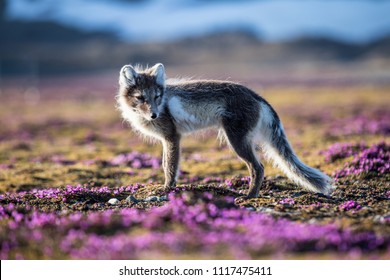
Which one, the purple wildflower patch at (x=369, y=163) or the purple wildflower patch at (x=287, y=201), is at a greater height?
the purple wildflower patch at (x=369, y=163)

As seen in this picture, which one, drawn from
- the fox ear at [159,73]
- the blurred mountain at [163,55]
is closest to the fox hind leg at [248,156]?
the fox ear at [159,73]

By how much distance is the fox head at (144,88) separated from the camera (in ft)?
32.8

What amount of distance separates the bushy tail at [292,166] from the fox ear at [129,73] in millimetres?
3393

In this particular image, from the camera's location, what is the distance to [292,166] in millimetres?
9758

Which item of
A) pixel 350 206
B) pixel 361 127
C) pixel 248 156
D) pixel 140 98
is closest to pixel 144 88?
pixel 140 98

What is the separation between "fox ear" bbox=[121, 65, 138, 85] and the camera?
1009 centimetres

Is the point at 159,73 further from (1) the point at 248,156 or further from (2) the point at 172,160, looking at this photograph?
(1) the point at 248,156

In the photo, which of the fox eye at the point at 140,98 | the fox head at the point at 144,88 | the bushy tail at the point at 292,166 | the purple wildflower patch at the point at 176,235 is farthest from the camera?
the fox eye at the point at 140,98

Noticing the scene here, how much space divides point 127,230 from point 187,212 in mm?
1135

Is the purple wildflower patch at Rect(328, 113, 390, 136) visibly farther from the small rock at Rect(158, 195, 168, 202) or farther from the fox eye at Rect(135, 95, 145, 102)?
the small rock at Rect(158, 195, 168, 202)

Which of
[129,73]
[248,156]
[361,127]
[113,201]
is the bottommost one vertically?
[113,201]

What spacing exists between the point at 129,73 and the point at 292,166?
13.9ft

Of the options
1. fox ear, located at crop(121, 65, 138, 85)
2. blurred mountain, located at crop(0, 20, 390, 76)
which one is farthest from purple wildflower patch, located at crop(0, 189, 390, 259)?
blurred mountain, located at crop(0, 20, 390, 76)

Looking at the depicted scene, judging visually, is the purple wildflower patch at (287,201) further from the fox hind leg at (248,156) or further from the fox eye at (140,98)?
the fox eye at (140,98)
